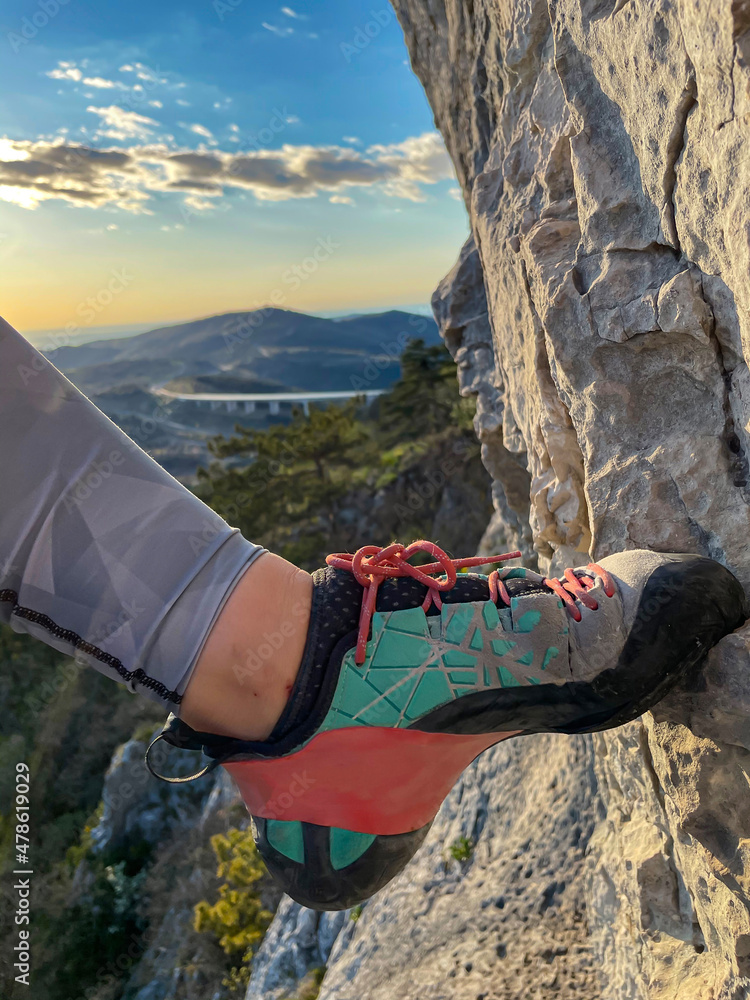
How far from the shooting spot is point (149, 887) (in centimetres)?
1844

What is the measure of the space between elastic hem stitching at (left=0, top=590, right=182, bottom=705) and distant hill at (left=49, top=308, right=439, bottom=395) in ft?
128

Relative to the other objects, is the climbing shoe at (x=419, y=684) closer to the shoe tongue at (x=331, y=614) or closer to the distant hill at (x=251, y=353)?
the shoe tongue at (x=331, y=614)

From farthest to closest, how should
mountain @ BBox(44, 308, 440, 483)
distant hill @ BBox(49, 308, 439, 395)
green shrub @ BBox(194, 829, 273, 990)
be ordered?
distant hill @ BBox(49, 308, 439, 395) → mountain @ BBox(44, 308, 440, 483) → green shrub @ BBox(194, 829, 273, 990)

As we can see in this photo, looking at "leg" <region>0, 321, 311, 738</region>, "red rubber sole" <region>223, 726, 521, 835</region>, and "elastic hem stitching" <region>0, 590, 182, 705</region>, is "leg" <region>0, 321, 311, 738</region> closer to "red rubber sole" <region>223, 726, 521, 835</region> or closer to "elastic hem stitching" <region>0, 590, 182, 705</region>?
"elastic hem stitching" <region>0, 590, 182, 705</region>

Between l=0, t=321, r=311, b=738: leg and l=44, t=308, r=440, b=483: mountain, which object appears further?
l=44, t=308, r=440, b=483: mountain

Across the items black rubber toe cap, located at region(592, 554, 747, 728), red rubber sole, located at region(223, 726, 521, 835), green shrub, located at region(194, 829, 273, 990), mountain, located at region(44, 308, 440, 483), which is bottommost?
green shrub, located at region(194, 829, 273, 990)

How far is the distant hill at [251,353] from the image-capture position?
42.4 m

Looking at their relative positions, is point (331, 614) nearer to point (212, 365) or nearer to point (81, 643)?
point (81, 643)

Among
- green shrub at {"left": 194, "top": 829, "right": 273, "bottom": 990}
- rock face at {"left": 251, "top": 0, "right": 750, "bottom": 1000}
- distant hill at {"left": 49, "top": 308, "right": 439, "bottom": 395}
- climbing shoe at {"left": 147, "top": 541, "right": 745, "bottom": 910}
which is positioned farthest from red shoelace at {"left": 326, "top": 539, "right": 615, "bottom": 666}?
distant hill at {"left": 49, "top": 308, "right": 439, "bottom": 395}

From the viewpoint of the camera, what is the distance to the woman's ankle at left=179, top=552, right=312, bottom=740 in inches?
56.7

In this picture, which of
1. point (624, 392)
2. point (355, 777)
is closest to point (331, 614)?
point (355, 777)

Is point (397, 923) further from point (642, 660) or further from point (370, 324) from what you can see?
point (370, 324)

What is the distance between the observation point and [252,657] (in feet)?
4.81

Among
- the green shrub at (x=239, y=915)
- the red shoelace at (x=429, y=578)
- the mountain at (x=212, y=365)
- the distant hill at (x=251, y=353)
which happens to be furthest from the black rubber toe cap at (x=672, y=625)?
the distant hill at (x=251, y=353)
